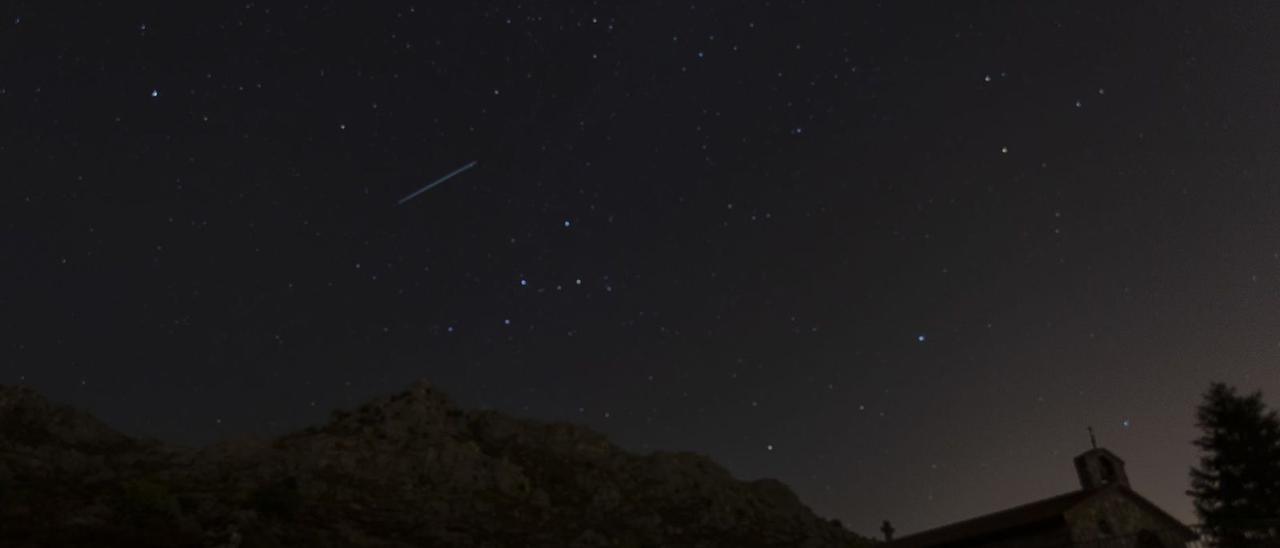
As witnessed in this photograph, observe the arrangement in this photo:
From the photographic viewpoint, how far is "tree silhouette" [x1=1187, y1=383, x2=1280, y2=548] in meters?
39.6

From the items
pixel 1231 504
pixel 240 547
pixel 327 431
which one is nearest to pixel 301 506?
pixel 240 547

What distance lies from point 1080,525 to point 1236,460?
736 inches

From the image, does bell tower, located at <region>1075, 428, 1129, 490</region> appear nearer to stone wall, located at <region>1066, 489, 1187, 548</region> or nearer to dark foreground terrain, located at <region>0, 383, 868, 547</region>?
stone wall, located at <region>1066, 489, 1187, 548</region>

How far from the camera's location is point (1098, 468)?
34.0 m

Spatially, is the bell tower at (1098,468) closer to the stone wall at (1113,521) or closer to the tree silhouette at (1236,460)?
the stone wall at (1113,521)

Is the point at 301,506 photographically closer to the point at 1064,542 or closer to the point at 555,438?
the point at 555,438

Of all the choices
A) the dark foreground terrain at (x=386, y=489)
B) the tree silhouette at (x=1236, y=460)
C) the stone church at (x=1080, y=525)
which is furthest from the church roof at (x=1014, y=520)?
the dark foreground terrain at (x=386, y=489)

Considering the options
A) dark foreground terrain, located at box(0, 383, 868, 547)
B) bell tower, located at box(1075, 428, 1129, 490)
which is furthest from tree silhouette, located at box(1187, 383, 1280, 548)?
dark foreground terrain, located at box(0, 383, 868, 547)

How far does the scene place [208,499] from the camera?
1337 inches

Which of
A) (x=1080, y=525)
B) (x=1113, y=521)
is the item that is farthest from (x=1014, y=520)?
(x=1113, y=521)

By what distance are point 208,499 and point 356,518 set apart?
6.01 m

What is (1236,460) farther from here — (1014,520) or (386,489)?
(386,489)

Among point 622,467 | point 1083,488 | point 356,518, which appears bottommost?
point 1083,488

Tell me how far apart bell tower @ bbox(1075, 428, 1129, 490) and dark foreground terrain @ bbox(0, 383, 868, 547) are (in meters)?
19.8
